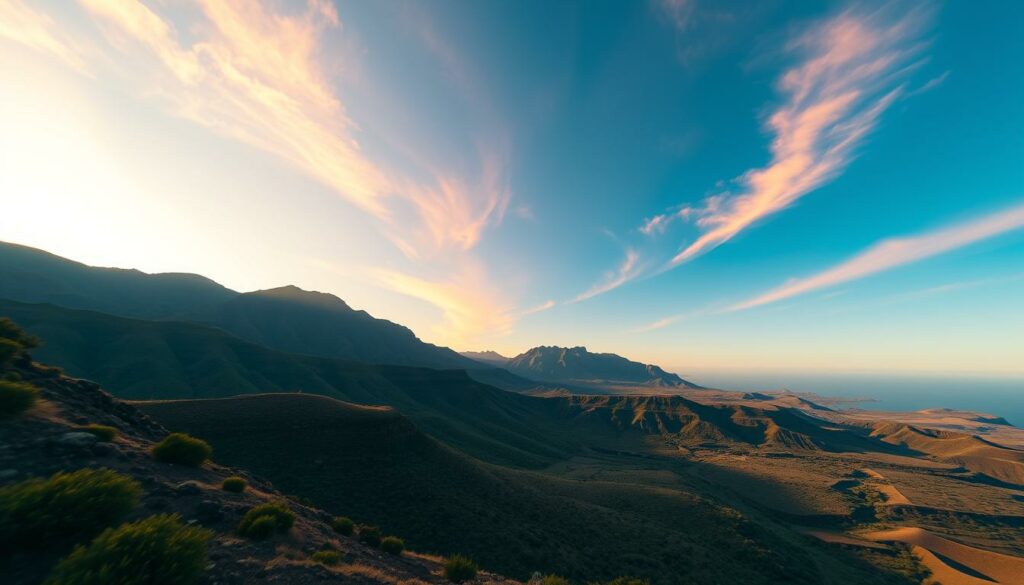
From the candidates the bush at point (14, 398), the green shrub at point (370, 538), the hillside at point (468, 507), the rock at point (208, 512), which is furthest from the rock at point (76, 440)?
the hillside at point (468, 507)

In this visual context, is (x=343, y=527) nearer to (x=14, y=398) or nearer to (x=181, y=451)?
(x=181, y=451)

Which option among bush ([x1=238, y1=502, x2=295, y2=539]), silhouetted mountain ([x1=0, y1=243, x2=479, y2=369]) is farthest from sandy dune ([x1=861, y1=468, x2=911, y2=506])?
silhouetted mountain ([x1=0, y1=243, x2=479, y2=369])

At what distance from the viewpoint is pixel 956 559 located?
54.3 meters

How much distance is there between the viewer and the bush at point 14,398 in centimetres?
1219

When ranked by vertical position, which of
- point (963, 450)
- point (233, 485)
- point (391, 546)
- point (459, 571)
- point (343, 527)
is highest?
point (233, 485)

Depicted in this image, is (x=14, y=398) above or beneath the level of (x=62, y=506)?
above

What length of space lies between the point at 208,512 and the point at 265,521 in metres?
1.92

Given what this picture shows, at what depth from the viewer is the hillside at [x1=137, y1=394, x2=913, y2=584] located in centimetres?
2973

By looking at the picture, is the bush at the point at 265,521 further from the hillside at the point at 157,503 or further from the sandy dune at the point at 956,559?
the sandy dune at the point at 956,559

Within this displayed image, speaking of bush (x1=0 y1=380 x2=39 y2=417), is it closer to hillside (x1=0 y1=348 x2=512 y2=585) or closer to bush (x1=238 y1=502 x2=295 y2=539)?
hillside (x1=0 y1=348 x2=512 y2=585)

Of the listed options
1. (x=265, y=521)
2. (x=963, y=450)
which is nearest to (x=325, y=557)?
(x=265, y=521)

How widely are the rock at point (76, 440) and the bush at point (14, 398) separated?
72.2 inches

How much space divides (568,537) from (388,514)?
1652 cm

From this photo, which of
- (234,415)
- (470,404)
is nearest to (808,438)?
(470,404)
